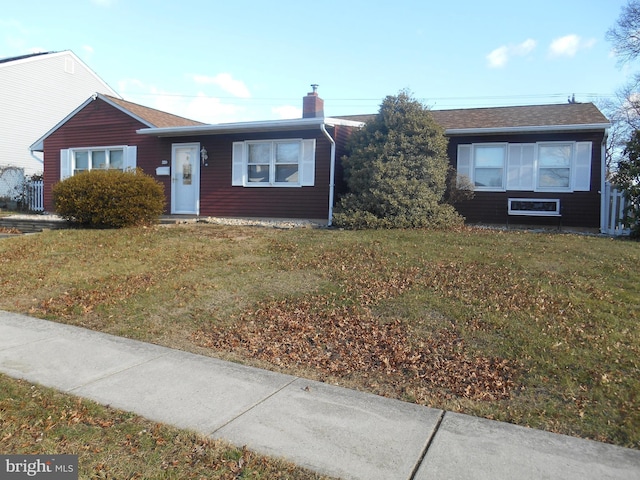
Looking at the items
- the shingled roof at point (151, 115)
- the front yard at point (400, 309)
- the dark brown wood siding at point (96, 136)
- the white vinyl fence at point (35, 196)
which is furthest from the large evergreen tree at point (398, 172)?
the white vinyl fence at point (35, 196)

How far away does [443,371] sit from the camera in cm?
461

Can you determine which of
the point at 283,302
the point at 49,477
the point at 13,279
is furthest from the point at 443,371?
the point at 13,279

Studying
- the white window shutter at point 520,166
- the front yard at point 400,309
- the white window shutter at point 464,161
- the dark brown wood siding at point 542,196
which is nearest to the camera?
the front yard at point 400,309

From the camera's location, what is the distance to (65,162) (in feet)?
60.6

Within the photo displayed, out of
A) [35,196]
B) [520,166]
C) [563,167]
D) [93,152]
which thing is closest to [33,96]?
[35,196]

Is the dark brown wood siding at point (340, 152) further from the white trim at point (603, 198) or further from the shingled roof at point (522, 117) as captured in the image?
the white trim at point (603, 198)

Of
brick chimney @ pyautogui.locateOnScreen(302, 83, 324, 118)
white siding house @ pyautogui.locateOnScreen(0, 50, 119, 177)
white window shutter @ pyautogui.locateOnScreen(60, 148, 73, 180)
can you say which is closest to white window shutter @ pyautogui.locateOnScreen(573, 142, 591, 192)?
brick chimney @ pyautogui.locateOnScreen(302, 83, 324, 118)

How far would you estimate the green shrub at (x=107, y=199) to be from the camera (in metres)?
12.6

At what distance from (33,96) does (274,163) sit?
59.9 ft

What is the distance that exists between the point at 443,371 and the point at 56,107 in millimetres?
28826

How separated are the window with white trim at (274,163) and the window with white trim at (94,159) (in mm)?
4475

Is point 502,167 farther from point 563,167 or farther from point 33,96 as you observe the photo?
point 33,96

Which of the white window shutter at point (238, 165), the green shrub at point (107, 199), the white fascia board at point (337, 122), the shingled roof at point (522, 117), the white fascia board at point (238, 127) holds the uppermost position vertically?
the shingled roof at point (522, 117)

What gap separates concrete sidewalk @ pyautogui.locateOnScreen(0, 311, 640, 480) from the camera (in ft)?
10.0
